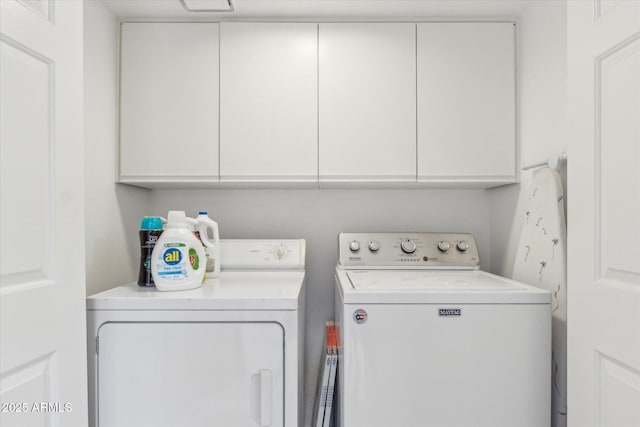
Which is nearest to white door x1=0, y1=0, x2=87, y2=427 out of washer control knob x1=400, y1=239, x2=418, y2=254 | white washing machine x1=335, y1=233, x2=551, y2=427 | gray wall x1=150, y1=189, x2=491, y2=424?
white washing machine x1=335, y1=233, x2=551, y2=427

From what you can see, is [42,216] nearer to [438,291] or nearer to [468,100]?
[438,291]

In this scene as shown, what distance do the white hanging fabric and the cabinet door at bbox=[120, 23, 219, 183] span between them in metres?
1.49

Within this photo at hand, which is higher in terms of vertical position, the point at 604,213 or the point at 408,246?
the point at 604,213

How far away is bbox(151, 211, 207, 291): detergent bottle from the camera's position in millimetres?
1452

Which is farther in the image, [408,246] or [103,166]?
[408,246]

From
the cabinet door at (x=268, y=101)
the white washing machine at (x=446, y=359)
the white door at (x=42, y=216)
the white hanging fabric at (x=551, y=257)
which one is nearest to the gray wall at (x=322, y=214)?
the cabinet door at (x=268, y=101)

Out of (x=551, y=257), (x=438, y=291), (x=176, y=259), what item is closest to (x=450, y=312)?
(x=438, y=291)

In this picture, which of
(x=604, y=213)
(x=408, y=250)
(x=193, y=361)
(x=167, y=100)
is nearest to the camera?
(x=604, y=213)

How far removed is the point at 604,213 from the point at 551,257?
559 mm

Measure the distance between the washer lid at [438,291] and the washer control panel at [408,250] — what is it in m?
0.37

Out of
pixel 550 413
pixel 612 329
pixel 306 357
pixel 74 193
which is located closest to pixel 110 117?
pixel 74 193

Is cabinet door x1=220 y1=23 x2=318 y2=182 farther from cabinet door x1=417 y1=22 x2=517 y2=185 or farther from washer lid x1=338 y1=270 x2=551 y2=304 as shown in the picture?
washer lid x1=338 y1=270 x2=551 y2=304

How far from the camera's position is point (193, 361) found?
129 centimetres

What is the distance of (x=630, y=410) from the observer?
0.94m
